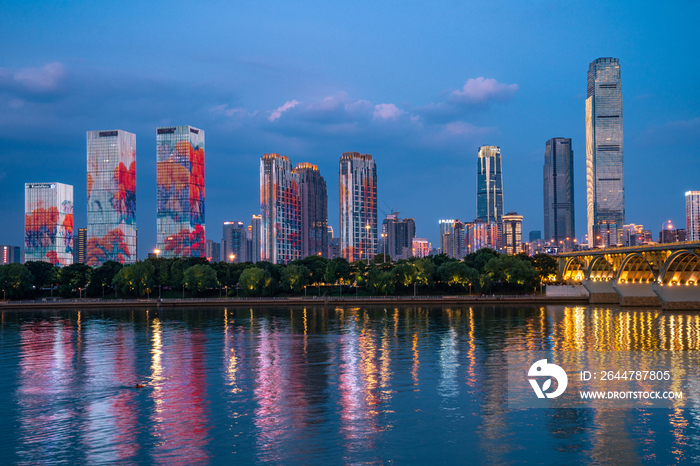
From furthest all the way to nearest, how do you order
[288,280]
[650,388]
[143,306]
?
[288,280] < [143,306] < [650,388]

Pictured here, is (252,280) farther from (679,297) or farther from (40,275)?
(679,297)

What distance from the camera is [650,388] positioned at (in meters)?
35.1

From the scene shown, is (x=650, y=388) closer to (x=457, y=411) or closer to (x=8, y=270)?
(x=457, y=411)

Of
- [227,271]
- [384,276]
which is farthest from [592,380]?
[227,271]

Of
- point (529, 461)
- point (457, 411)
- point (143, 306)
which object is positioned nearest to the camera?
point (529, 461)

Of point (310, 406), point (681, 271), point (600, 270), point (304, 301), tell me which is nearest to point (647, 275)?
point (681, 271)

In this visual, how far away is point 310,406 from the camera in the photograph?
104 ft

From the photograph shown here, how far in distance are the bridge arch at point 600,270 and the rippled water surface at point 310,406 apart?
7544 cm

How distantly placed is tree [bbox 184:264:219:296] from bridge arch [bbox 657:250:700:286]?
92507 millimetres

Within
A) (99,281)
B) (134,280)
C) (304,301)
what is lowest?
(304,301)

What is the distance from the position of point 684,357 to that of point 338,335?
33.4 m

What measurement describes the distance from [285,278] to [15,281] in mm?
63212

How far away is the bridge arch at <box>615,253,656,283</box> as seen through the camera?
119 metres

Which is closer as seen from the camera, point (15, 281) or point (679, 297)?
point (679, 297)
